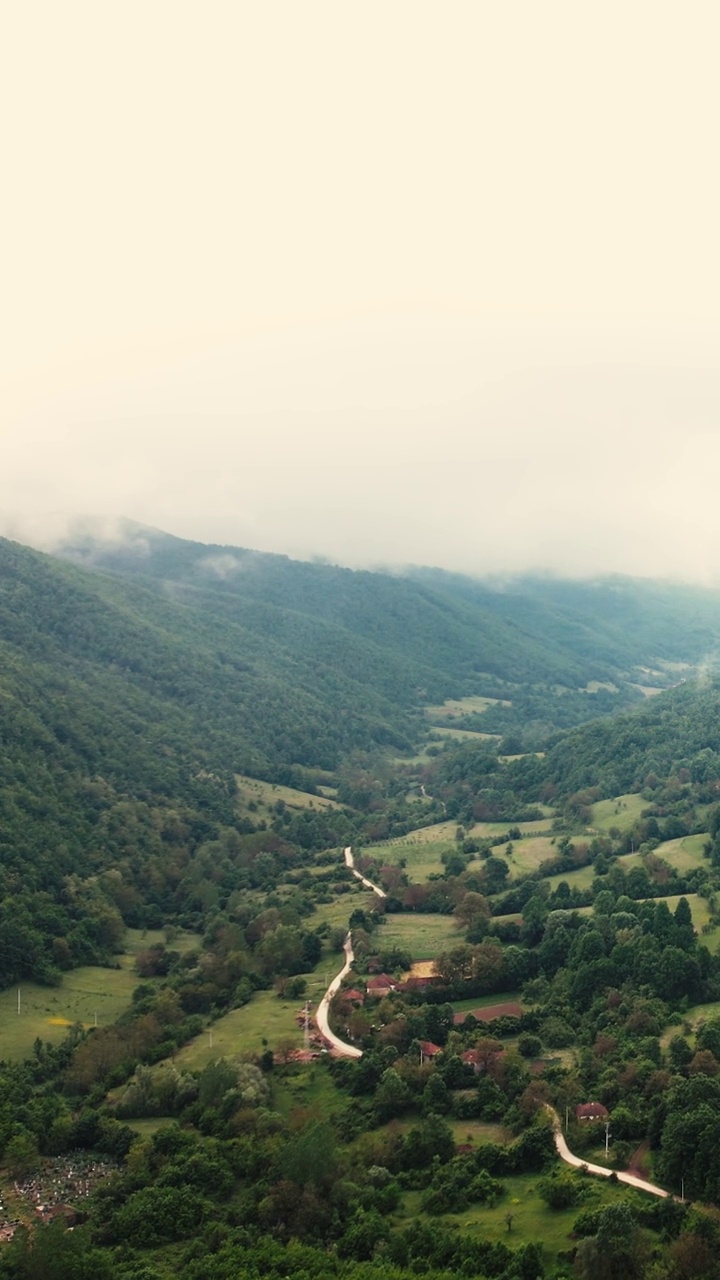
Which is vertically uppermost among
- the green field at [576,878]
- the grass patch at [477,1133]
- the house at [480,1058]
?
the green field at [576,878]

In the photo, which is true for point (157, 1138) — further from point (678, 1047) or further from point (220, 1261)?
point (678, 1047)

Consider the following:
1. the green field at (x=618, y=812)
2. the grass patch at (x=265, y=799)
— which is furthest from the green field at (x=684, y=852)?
the grass patch at (x=265, y=799)

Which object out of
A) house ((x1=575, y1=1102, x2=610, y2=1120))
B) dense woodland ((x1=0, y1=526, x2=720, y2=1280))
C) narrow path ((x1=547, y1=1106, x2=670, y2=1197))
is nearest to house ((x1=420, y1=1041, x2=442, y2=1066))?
dense woodland ((x1=0, y1=526, x2=720, y2=1280))

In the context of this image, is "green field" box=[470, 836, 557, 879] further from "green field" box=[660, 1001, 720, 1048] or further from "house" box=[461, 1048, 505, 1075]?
"house" box=[461, 1048, 505, 1075]

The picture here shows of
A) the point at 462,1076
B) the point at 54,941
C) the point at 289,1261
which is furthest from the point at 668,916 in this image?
the point at 54,941

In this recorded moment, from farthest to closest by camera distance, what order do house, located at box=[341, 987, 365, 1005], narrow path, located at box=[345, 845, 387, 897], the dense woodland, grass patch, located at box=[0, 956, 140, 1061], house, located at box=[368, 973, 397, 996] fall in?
narrow path, located at box=[345, 845, 387, 897], house, located at box=[368, 973, 397, 996], house, located at box=[341, 987, 365, 1005], grass patch, located at box=[0, 956, 140, 1061], the dense woodland

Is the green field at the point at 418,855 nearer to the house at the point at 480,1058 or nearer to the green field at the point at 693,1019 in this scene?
the green field at the point at 693,1019
